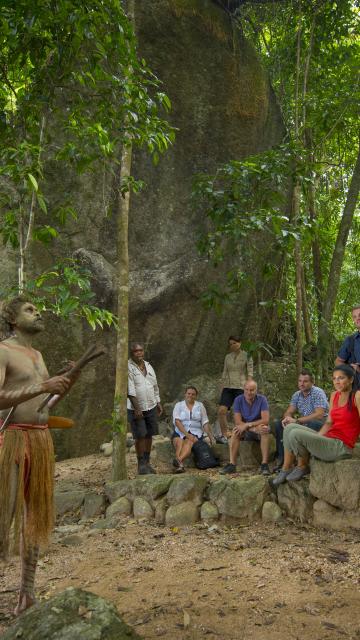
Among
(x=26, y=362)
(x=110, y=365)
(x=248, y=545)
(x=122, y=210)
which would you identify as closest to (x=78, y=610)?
(x=26, y=362)

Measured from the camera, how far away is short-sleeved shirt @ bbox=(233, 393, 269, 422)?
6.74 metres

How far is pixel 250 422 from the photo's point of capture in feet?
22.0

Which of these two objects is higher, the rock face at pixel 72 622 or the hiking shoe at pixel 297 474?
the hiking shoe at pixel 297 474

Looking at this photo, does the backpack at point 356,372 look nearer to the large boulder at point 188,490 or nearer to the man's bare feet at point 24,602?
the large boulder at point 188,490

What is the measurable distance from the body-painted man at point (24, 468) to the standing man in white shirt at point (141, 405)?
3.27m

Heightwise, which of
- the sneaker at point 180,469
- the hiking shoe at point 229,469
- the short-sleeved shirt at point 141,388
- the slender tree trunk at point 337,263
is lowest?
the sneaker at point 180,469

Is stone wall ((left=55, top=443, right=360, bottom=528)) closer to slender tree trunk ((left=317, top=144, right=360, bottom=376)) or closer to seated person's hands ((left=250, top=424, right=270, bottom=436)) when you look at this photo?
seated person's hands ((left=250, top=424, right=270, bottom=436))

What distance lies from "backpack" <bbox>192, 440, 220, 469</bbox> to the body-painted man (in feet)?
12.0

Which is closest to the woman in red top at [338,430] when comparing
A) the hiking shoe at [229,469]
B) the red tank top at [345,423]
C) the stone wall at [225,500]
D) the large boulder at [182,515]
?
the red tank top at [345,423]

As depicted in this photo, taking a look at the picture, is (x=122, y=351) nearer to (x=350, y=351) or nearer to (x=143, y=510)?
(x=143, y=510)

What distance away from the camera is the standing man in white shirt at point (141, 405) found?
6988 mm

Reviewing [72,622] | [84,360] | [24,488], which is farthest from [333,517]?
[84,360]

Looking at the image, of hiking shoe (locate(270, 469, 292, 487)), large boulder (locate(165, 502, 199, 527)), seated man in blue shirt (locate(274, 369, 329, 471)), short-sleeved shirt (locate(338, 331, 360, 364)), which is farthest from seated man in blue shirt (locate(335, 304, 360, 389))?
large boulder (locate(165, 502, 199, 527))

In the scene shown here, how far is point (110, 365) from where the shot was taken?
9.11 metres
